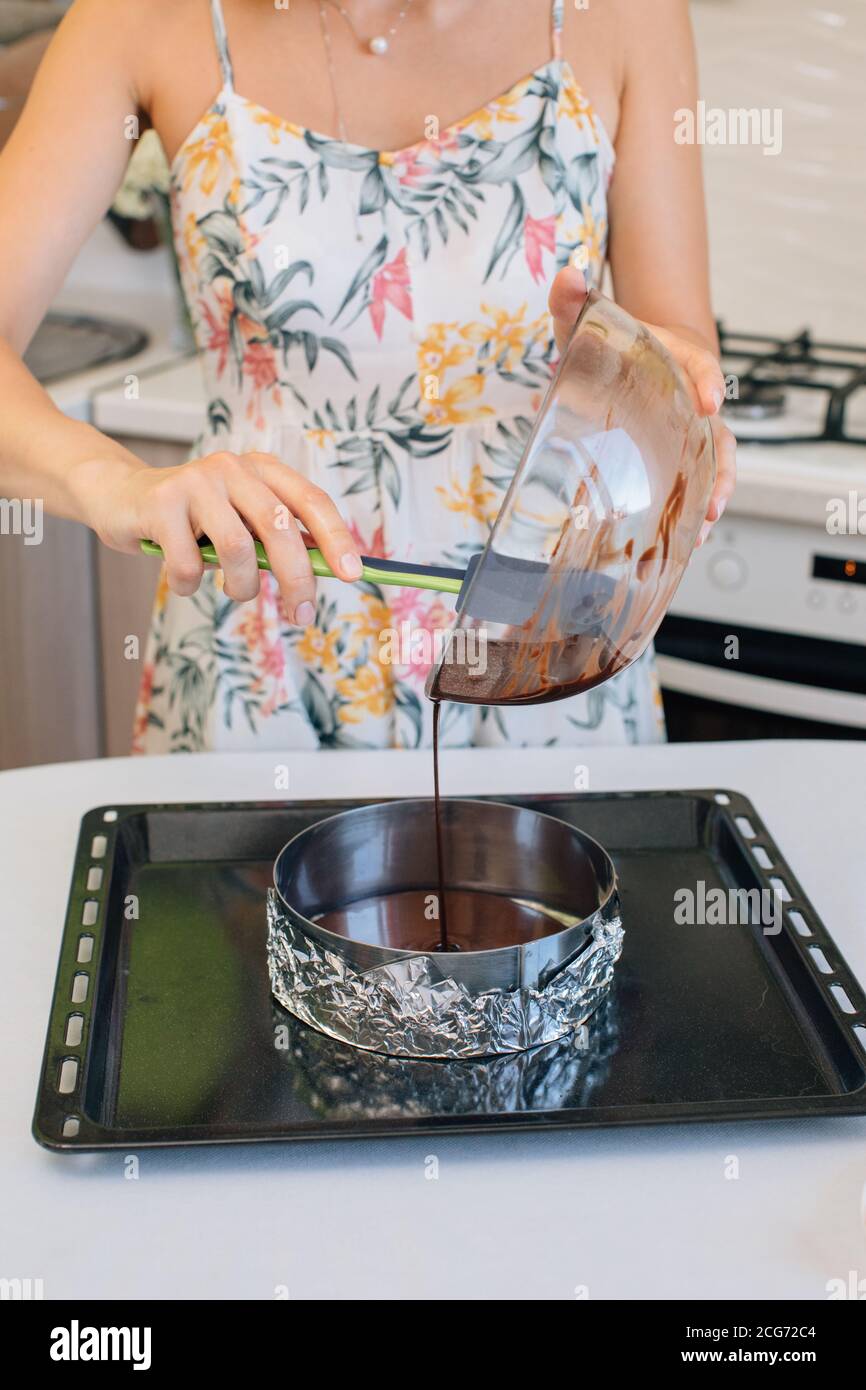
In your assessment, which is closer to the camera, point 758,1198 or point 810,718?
point 758,1198

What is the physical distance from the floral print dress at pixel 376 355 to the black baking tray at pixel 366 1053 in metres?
0.30

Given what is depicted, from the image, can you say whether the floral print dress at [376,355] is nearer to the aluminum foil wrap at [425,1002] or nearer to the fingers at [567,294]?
the fingers at [567,294]

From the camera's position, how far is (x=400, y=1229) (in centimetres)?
62

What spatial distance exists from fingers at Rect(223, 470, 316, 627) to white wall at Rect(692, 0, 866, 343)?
1.40 meters

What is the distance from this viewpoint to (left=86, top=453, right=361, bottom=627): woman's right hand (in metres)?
0.71

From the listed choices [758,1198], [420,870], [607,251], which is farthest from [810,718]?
[758,1198]

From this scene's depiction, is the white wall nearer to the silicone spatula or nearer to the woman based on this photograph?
the woman

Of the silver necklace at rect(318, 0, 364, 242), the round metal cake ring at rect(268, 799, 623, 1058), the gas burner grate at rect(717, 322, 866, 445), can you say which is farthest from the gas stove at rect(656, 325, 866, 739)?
the round metal cake ring at rect(268, 799, 623, 1058)

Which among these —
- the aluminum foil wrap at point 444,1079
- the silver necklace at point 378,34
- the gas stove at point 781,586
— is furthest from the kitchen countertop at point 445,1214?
the gas stove at point 781,586

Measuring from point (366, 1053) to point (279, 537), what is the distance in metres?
0.26

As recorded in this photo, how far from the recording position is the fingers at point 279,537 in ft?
2.33
